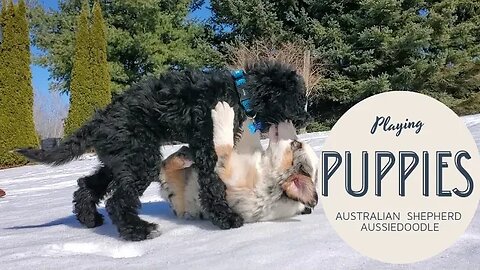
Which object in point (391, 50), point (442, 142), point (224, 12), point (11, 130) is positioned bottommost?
point (442, 142)

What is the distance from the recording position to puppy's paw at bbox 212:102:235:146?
9.44 ft

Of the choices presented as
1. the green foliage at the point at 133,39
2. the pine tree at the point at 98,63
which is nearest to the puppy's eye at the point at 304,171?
the pine tree at the point at 98,63

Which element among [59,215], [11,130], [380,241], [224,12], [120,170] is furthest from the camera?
[224,12]

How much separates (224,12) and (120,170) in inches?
861

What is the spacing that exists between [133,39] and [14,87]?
7.66m

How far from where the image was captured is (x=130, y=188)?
2.89 meters

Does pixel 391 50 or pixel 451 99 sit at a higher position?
pixel 391 50

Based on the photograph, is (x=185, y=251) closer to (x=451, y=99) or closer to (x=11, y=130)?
(x=11, y=130)

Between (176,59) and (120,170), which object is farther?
(176,59)

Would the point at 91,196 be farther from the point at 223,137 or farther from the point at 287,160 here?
the point at 287,160

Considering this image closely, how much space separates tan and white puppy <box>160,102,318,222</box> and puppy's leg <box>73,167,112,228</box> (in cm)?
72

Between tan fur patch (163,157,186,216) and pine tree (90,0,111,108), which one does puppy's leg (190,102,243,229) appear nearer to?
tan fur patch (163,157,186,216)

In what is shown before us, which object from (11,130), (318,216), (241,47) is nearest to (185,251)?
(318,216)

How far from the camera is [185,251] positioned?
8.05 ft
